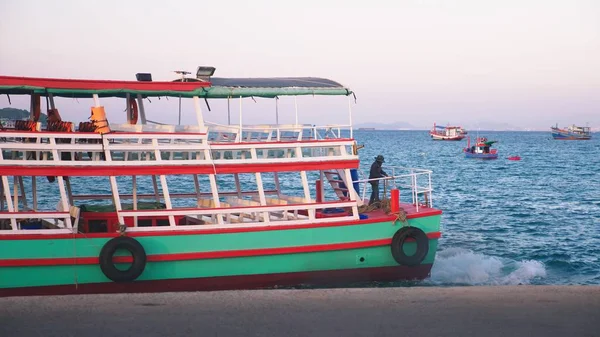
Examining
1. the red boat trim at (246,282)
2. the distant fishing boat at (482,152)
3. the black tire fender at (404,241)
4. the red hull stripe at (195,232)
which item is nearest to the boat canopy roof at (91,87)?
the red hull stripe at (195,232)

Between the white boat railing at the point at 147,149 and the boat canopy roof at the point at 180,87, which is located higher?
the boat canopy roof at the point at 180,87

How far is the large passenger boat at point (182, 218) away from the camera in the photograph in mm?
14758

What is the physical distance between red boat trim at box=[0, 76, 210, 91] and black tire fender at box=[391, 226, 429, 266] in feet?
17.5

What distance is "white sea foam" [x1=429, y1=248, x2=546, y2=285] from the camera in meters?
19.5

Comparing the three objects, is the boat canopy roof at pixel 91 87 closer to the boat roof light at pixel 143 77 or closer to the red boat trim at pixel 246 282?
the boat roof light at pixel 143 77

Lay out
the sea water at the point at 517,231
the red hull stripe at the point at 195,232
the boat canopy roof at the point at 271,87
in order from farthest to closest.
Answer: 1. the sea water at the point at 517,231
2. the boat canopy roof at the point at 271,87
3. the red hull stripe at the point at 195,232

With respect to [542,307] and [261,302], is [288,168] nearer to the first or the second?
[261,302]

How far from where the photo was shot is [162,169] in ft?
50.8

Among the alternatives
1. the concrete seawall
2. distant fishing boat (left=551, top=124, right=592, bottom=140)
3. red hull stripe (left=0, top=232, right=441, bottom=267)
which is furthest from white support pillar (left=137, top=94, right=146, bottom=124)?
distant fishing boat (left=551, top=124, right=592, bottom=140)

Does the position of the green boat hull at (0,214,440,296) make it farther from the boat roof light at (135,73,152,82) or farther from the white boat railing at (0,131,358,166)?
the boat roof light at (135,73,152,82)

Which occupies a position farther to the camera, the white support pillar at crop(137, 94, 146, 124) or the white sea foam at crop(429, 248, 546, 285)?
the white sea foam at crop(429, 248, 546, 285)

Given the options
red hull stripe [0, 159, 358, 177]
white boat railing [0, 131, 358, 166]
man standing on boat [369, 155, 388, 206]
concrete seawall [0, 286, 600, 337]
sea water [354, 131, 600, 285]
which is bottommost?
sea water [354, 131, 600, 285]

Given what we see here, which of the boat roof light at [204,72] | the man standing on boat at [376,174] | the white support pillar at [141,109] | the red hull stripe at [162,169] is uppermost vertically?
the boat roof light at [204,72]

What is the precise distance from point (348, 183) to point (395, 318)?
6059mm
